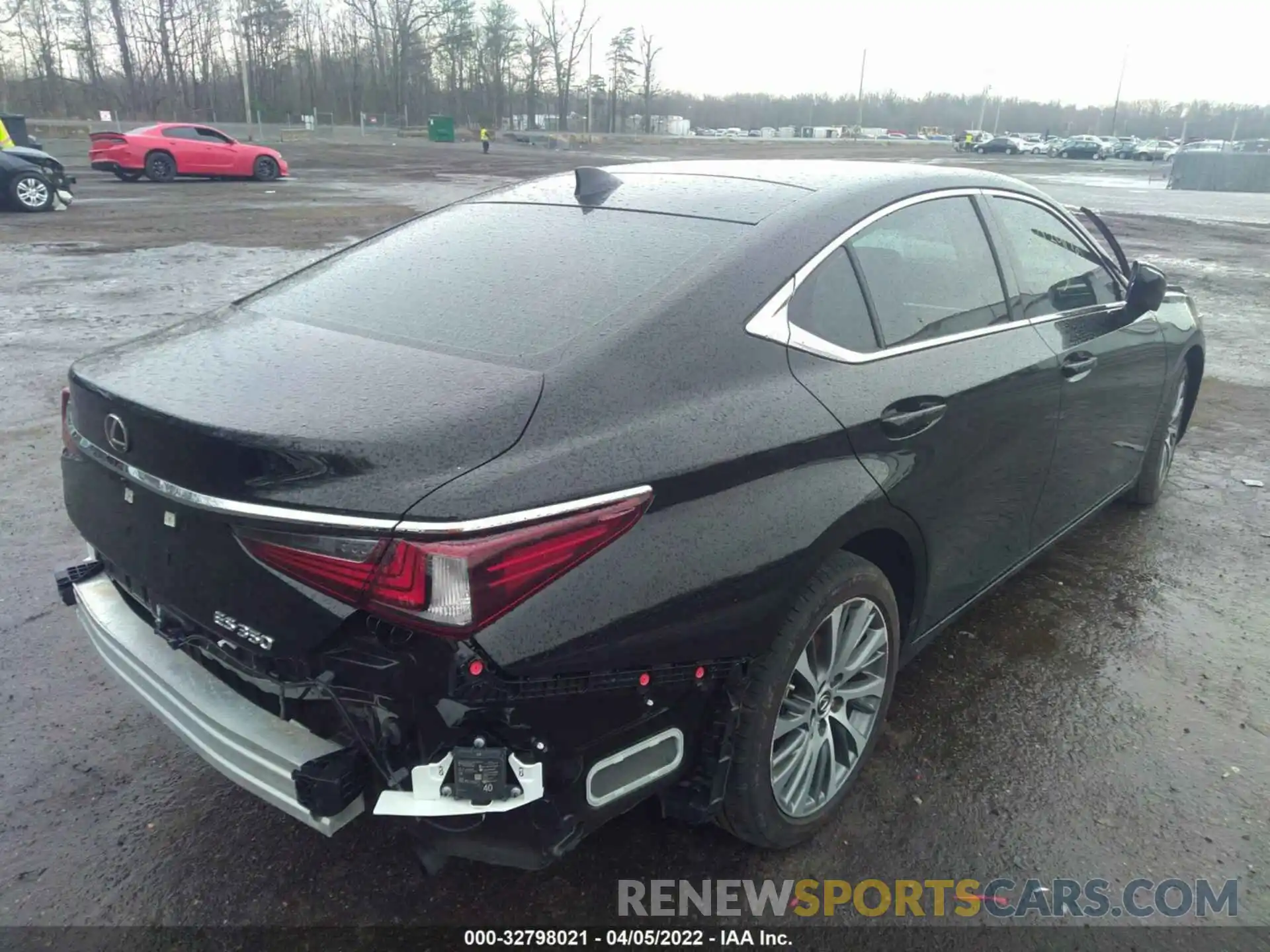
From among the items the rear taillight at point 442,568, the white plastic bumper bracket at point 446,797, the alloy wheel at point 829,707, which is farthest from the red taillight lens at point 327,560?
the alloy wheel at point 829,707

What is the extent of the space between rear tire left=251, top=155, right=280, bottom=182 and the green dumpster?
117 feet

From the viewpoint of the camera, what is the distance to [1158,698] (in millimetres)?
3289

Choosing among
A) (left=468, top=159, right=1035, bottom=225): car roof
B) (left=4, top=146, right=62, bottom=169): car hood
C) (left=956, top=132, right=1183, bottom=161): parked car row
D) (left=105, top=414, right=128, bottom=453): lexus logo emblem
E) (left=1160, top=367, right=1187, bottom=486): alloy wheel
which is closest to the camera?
(left=105, top=414, right=128, bottom=453): lexus logo emblem

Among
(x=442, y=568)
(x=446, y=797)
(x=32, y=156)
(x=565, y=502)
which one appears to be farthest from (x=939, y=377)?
(x=32, y=156)

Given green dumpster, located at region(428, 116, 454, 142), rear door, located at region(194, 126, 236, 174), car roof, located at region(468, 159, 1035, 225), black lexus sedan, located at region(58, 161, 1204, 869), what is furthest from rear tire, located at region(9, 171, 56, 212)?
green dumpster, located at region(428, 116, 454, 142)

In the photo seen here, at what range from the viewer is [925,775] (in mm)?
2857

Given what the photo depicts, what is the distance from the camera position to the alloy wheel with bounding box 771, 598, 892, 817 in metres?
2.41

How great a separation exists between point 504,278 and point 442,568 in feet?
3.73

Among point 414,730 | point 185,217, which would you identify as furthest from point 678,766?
point 185,217

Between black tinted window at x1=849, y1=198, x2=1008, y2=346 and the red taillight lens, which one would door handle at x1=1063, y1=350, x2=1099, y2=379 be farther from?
the red taillight lens

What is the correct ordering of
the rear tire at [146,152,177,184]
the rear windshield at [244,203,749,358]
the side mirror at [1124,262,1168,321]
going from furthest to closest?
1. the rear tire at [146,152,177,184]
2. the side mirror at [1124,262,1168,321]
3. the rear windshield at [244,203,749,358]

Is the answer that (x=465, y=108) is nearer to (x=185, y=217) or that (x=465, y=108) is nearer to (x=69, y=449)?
(x=185, y=217)

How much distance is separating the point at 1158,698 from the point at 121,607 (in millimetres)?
3355

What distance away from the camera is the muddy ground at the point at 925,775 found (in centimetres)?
237
